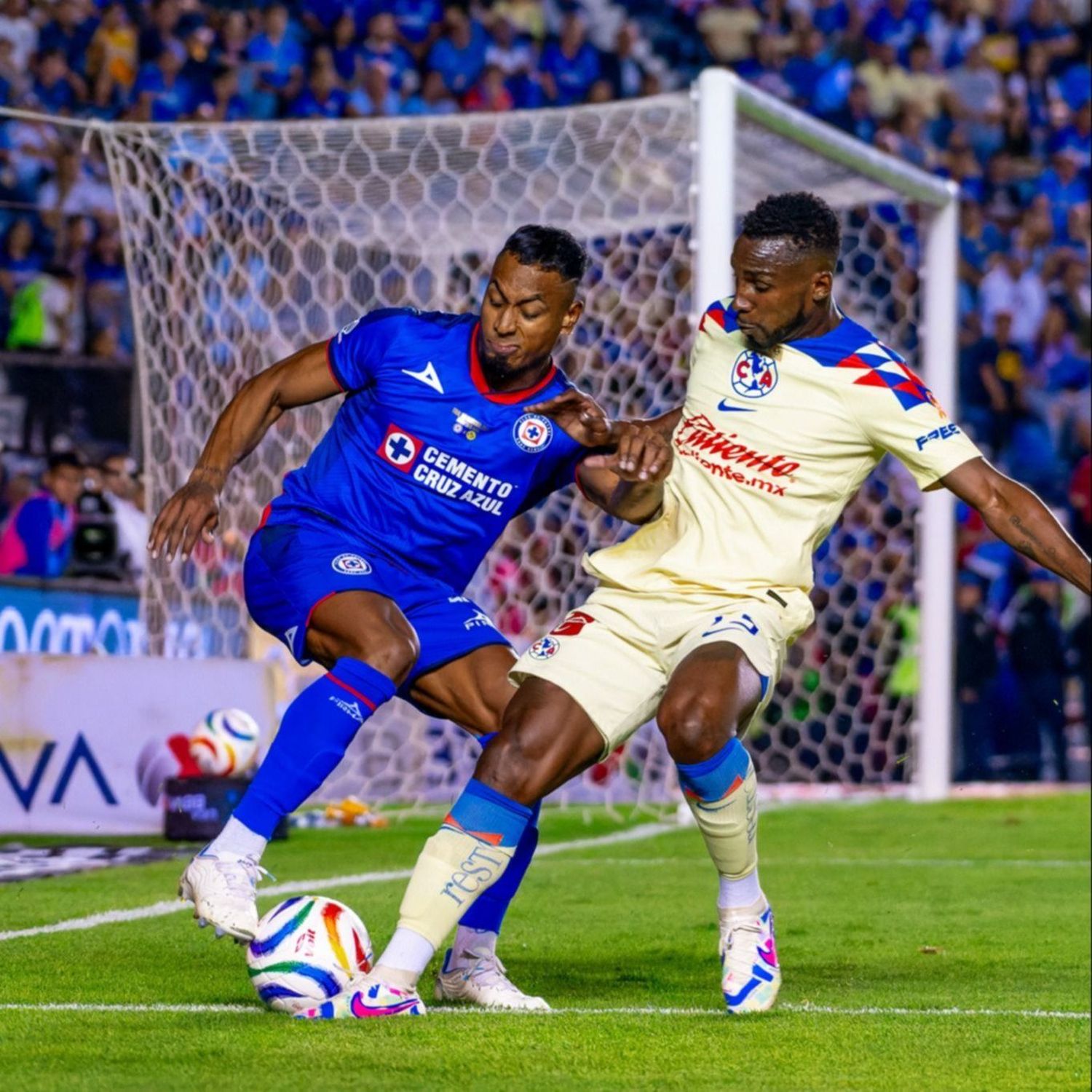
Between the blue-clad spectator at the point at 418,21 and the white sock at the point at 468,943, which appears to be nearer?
the white sock at the point at 468,943

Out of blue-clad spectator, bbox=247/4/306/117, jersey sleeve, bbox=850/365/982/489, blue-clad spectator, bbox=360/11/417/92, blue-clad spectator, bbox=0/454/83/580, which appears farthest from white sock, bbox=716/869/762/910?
blue-clad spectator, bbox=360/11/417/92

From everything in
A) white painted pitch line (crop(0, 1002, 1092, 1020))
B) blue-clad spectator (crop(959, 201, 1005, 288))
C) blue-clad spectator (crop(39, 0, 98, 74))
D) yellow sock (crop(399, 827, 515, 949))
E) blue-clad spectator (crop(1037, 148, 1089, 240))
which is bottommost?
white painted pitch line (crop(0, 1002, 1092, 1020))

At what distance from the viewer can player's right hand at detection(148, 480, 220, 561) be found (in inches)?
170

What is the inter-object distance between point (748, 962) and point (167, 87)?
1184cm

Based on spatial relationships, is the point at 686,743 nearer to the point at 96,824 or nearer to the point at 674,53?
the point at 96,824

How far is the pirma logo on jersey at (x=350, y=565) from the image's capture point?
4.66 m

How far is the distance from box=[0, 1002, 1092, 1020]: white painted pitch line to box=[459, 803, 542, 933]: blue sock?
0.89ft

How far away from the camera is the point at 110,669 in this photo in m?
8.69

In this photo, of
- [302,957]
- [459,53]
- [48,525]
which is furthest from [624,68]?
[302,957]

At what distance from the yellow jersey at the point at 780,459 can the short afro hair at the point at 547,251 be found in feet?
1.51

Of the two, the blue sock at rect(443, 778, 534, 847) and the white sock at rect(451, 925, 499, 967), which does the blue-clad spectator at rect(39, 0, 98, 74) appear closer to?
the white sock at rect(451, 925, 499, 967)

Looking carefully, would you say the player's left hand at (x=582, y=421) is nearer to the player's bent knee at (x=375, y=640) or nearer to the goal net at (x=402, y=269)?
the player's bent knee at (x=375, y=640)

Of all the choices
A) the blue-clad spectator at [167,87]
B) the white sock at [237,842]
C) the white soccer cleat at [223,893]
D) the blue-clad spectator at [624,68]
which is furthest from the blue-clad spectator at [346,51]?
the white soccer cleat at [223,893]

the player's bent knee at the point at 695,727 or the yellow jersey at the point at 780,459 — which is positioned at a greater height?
the yellow jersey at the point at 780,459
